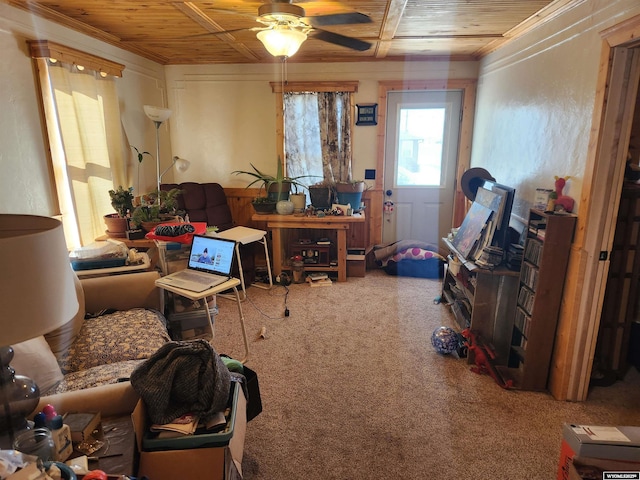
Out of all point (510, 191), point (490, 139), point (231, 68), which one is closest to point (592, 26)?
point (510, 191)

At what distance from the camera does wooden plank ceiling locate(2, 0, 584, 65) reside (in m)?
2.49

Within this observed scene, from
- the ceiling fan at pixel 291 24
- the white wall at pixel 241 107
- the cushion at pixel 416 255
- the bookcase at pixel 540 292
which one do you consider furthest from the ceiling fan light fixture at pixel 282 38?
the cushion at pixel 416 255

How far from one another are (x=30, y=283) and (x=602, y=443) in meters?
1.91

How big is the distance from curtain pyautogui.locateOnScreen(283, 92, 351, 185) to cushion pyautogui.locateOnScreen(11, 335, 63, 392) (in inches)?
131

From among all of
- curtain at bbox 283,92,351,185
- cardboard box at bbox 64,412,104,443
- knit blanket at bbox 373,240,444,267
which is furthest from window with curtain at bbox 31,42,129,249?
knit blanket at bbox 373,240,444,267

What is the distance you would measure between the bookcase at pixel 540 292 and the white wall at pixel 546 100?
0.24 m

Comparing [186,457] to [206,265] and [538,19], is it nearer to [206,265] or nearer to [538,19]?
[206,265]

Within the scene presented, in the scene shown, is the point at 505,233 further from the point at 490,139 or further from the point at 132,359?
the point at 132,359

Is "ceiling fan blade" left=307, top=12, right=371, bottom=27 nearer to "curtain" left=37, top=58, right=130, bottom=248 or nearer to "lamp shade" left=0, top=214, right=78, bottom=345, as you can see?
"lamp shade" left=0, top=214, right=78, bottom=345

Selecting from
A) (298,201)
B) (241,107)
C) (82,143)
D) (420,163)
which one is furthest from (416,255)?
(82,143)

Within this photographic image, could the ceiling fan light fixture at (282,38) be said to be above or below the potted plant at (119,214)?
above

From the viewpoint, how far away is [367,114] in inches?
180

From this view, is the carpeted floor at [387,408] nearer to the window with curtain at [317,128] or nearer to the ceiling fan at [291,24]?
the window with curtain at [317,128]

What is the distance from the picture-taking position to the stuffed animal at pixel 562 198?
7.68 feet
